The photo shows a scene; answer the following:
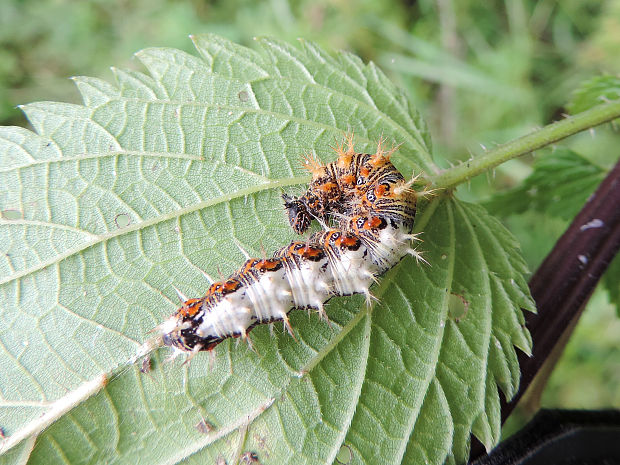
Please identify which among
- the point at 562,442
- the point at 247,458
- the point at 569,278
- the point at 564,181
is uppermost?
the point at 564,181

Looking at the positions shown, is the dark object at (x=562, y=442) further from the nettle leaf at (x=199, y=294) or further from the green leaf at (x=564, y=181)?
the green leaf at (x=564, y=181)

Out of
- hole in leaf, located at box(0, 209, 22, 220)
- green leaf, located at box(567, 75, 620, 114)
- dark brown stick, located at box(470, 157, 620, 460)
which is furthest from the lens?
green leaf, located at box(567, 75, 620, 114)

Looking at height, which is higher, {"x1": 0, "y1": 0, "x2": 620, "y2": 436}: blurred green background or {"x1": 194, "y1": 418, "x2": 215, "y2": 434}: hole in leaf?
{"x1": 0, "y1": 0, "x2": 620, "y2": 436}: blurred green background

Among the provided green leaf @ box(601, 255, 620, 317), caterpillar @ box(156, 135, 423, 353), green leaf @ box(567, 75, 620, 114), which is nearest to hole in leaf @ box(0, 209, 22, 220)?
caterpillar @ box(156, 135, 423, 353)

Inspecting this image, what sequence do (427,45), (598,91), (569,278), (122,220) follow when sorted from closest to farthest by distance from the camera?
(122,220), (569,278), (598,91), (427,45)

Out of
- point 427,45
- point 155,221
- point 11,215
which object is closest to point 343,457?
point 155,221

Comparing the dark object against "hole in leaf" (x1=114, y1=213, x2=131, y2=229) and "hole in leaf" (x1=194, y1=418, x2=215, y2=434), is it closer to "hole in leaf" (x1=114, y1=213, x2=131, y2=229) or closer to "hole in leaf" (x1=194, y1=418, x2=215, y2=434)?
"hole in leaf" (x1=194, y1=418, x2=215, y2=434)

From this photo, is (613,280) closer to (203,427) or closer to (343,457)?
(343,457)
